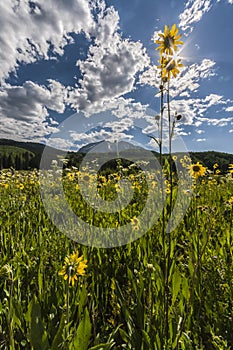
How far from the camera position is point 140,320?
1147 millimetres

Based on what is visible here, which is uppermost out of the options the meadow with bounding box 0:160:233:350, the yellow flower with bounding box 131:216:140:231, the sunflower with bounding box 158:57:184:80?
the sunflower with bounding box 158:57:184:80

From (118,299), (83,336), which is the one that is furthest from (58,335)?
(118,299)

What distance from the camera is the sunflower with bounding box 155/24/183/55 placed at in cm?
102

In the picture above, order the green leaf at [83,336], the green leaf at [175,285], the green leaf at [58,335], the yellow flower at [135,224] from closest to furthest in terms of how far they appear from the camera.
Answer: the green leaf at [58,335]
the green leaf at [83,336]
the green leaf at [175,285]
the yellow flower at [135,224]

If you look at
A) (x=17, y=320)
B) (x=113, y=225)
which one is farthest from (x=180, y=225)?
(x=17, y=320)

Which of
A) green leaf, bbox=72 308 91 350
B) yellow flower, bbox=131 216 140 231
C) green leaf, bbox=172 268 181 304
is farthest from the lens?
yellow flower, bbox=131 216 140 231

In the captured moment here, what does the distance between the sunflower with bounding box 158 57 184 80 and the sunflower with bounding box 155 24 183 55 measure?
67 mm

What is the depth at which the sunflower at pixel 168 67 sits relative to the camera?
3.10ft

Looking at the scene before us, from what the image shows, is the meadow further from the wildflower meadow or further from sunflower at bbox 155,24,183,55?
sunflower at bbox 155,24,183,55

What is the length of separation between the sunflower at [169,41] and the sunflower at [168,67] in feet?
0.22

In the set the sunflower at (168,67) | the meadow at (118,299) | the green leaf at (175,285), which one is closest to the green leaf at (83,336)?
the meadow at (118,299)

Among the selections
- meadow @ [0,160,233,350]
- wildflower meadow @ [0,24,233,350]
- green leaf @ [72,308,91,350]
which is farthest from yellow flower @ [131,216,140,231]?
green leaf @ [72,308,91,350]

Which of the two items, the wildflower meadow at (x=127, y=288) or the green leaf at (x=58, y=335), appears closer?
the green leaf at (x=58, y=335)

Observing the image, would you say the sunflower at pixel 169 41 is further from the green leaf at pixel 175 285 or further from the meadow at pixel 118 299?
the green leaf at pixel 175 285
